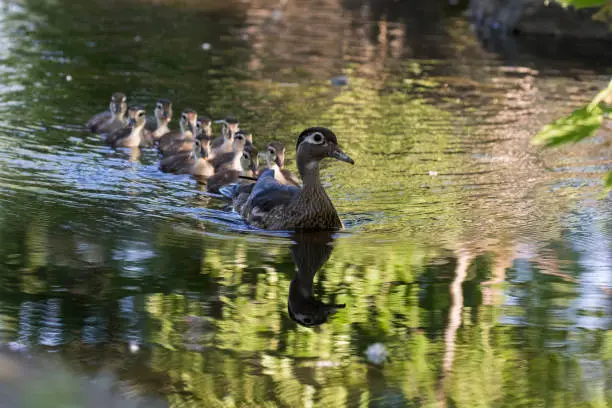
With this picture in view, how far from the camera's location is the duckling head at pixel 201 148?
14.4 meters

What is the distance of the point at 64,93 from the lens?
1898 centimetres

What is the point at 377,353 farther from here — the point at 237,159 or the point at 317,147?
the point at 237,159

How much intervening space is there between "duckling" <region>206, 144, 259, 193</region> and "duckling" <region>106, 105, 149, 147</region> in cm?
226

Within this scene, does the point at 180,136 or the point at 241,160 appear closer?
the point at 241,160

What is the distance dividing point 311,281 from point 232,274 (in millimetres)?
672

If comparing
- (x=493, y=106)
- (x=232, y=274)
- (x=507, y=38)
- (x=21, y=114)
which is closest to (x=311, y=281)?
(x=232, y=274)

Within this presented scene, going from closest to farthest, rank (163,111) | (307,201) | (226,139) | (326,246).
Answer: (326,246), (307,201), (226,139), (163,111)

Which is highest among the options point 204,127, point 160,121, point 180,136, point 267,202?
point 204,127

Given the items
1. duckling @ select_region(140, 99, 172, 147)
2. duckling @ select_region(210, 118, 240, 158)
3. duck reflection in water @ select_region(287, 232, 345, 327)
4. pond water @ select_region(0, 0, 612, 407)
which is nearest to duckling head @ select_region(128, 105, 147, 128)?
duckling @ select_region(140, 99, 172, 147)

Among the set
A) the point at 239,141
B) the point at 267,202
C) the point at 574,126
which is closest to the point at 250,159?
the point at 239,141

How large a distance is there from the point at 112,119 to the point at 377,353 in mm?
10136

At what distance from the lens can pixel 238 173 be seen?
14.0m

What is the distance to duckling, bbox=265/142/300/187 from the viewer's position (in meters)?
13.0

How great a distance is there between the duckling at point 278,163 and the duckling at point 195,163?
47.9 inches
